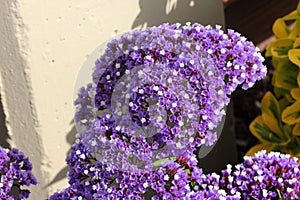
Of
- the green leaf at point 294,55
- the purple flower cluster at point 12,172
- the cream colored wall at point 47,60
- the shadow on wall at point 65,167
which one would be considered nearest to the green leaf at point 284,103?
the green leaf at point 294,55

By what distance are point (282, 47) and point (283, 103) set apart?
0.19 m

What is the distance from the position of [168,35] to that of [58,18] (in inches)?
17.2

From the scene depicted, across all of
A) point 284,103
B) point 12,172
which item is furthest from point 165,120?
point 284,103

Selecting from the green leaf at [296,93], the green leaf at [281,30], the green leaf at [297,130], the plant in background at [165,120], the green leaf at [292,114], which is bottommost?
the plant in background at [165,120]

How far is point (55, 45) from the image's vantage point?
1.62m

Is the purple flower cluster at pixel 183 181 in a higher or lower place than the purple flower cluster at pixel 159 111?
lower

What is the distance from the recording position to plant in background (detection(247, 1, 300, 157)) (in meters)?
1.93

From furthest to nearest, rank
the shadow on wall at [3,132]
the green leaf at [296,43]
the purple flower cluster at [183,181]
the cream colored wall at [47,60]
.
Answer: the green leaf at [296,43], the shadow on wall at [3,132], the cream colored wall at [47,60], the purple flower cluster at [183,181]

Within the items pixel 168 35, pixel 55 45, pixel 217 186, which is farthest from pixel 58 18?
pixel 217 186

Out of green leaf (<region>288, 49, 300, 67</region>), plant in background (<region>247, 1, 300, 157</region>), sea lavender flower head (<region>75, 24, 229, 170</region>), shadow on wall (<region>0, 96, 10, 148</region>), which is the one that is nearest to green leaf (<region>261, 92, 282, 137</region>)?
plant in background (<region>247, 1, 300, 157</region>)

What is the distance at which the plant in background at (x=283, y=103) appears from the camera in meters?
1.93

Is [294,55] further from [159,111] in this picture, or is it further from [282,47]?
[159,111]

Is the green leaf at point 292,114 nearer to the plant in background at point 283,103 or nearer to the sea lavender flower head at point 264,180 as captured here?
the plant in background at point 283,103

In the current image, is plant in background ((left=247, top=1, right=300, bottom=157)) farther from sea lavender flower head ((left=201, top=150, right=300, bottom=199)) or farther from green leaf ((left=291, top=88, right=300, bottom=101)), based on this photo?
sea lavender flower head ((left=201, top=150, right=300, bottom=199))
